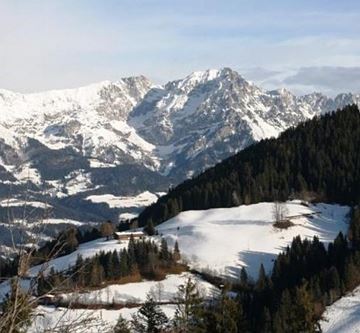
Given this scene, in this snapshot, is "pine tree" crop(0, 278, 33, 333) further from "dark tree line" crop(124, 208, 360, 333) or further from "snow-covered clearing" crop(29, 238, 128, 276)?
"snow-covered clearing" crop(29, 238, 128, 276)

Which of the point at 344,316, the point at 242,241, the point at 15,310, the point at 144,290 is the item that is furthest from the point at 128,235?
the point at 15,310

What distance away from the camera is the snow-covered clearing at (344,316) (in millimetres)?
118438

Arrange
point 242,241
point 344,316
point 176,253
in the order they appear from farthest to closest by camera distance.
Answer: point 242,241
point 176,253
point 344,316

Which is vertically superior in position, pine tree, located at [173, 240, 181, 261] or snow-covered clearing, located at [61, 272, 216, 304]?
pine tree, located at [173, 240, 181, 261]

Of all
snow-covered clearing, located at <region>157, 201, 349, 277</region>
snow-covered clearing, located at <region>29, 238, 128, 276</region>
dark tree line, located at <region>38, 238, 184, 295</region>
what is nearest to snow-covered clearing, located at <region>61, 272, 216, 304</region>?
dark tree line, located at <region>38, 238, 184, 295</region>

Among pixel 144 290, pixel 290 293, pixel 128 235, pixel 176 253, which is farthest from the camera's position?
pixel 128 235

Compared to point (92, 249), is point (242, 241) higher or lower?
lower

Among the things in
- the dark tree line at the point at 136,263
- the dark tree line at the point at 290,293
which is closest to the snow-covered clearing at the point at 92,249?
the dark tree line at the point at 136,263

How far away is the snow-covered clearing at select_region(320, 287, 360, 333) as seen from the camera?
118438 millimetres

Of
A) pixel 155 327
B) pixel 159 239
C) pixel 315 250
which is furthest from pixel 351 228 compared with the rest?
pixel 155 327

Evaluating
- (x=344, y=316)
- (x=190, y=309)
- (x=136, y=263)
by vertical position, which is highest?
(x=190, y=309)

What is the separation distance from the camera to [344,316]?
12531 centimetres

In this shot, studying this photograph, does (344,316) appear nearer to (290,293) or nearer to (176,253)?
(290,293)

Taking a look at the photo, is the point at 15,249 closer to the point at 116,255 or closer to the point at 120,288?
the point at 120,288
